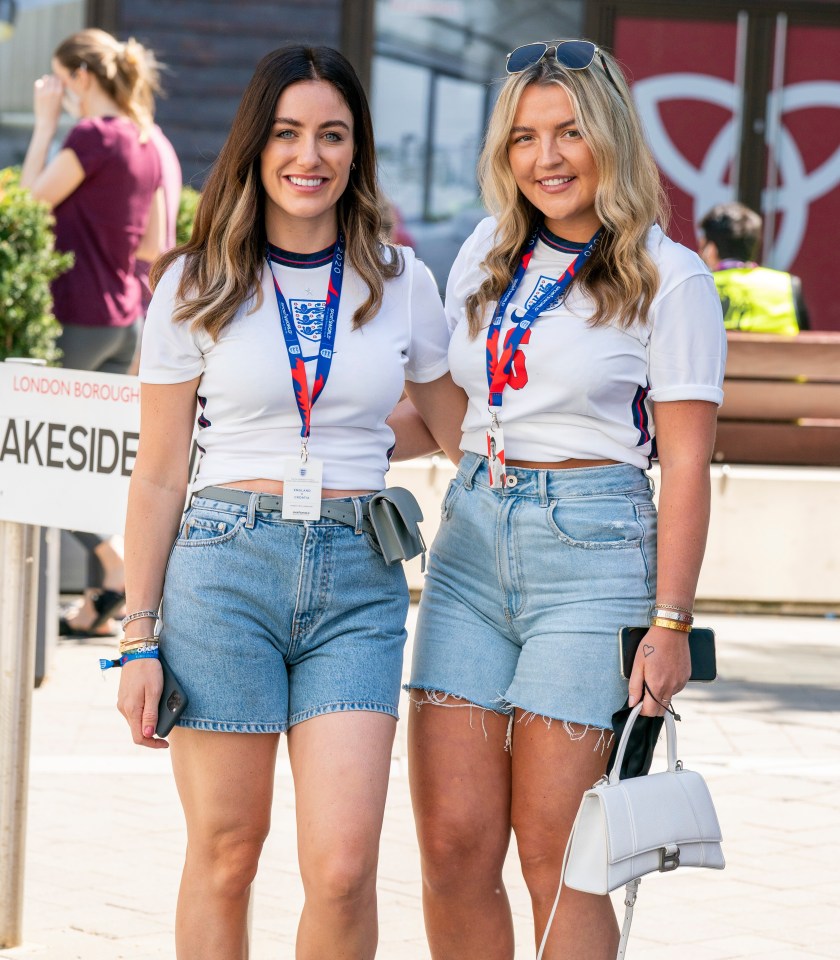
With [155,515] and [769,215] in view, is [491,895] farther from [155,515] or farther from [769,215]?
[769,215]

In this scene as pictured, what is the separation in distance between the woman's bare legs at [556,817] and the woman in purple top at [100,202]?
4162 mm

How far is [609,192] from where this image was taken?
300cm

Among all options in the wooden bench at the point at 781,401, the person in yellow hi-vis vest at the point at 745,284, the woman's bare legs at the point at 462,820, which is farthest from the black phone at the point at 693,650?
the person in yellow hi-vis vest at the point at 745,284

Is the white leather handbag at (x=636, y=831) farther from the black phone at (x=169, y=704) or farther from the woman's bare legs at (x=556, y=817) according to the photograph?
the black phone at (x=169, y=704)

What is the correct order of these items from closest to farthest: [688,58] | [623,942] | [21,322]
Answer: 1. [623,942]
2. [21,322]
3. [688,58]

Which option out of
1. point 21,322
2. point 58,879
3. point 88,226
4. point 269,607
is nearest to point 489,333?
point 269,607

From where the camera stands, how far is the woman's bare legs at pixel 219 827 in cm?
291

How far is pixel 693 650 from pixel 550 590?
0.95ft

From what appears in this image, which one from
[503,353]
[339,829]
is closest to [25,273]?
[503,353]

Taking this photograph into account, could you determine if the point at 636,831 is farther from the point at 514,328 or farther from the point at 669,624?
the point at 514,328

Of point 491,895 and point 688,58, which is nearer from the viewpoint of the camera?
point 491,895

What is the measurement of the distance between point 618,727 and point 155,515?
0.94 meters

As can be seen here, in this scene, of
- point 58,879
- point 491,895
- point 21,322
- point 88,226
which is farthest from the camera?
point 88,226

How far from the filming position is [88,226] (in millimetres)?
7113
